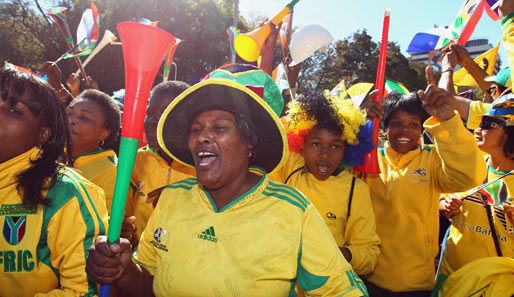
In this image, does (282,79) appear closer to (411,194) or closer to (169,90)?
(169,90)

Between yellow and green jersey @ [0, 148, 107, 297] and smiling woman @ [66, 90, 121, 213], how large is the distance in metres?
1.06

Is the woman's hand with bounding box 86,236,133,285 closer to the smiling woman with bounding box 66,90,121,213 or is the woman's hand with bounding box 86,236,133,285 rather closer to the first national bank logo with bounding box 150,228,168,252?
the first national bank logo with bounding box 150,228,168,252

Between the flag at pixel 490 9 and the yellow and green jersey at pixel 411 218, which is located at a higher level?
the flag at pixel 490 9

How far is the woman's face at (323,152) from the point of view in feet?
8.45

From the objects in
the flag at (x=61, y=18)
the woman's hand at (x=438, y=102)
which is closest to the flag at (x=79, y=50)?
the flag at (x=61, y=18)

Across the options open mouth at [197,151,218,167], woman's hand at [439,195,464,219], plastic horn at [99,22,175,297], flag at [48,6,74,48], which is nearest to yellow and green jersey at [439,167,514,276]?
woman's hand at [439,195,464,219]

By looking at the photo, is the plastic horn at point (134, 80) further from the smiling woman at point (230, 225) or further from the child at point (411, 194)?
the child at point (411, 194)

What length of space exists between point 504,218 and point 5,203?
3053mm

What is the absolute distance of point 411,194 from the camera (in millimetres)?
2678

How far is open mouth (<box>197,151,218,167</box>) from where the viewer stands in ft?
5.67

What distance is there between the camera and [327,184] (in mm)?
2533

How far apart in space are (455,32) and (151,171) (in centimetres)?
295

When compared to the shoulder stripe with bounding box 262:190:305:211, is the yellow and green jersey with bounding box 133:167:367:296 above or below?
below

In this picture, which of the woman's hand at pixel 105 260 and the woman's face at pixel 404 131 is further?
the woman's face at pixel 404 131
